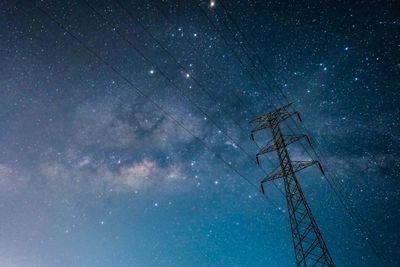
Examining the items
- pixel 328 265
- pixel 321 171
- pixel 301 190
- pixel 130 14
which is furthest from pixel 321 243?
pixel 130 14

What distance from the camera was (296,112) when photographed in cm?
1311

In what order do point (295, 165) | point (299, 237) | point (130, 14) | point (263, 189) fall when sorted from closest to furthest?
1. point (130, 14)
2. point (299, 237)
3. point (295, 165)
4. point (263, 189)

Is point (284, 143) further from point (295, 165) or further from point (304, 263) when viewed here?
point (304, 263)

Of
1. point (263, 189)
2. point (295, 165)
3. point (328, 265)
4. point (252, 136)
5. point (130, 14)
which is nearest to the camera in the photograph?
point (130, 14)

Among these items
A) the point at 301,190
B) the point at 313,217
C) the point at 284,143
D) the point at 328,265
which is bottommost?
the point at 328,265

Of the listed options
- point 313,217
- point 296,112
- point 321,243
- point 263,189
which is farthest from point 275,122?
point 321,243

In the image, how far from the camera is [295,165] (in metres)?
12.4

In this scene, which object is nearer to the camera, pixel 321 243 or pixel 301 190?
pixel 321 243

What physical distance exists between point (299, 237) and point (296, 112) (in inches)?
215

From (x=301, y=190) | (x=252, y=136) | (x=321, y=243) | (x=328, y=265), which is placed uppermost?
(x=252, y=136)

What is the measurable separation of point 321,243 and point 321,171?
3.20 meters

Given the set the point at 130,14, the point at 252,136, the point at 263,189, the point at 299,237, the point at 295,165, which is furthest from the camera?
the point at 252,136

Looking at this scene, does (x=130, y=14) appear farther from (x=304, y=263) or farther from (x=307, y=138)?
(x=304, y=263)

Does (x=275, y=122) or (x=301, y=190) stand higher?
(x=275, y=122)
